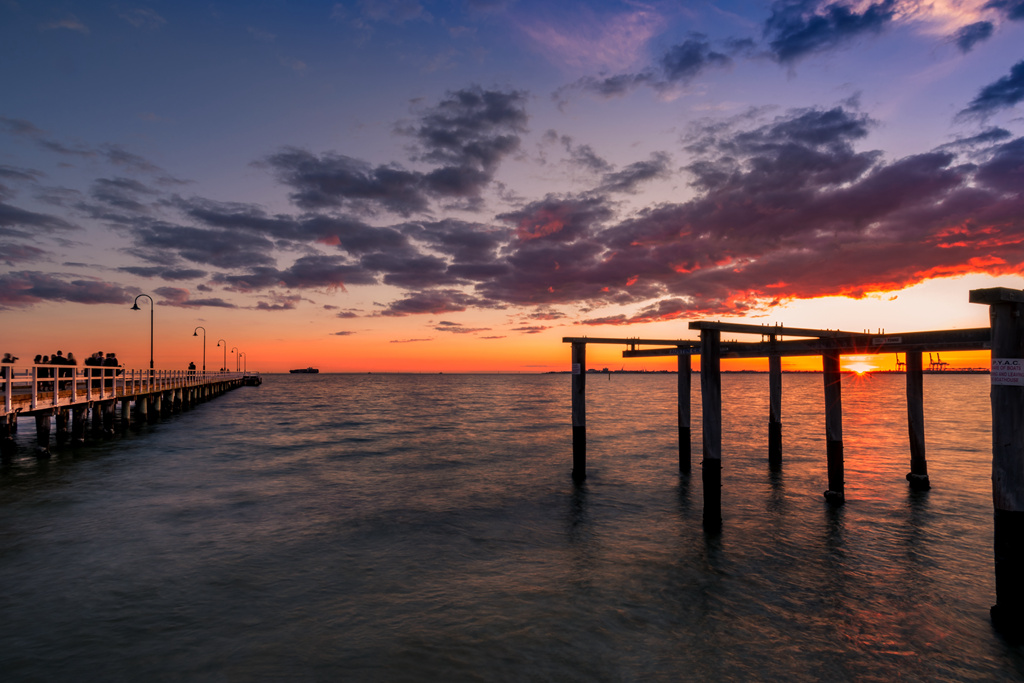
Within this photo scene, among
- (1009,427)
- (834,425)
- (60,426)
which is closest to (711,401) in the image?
(834,425)

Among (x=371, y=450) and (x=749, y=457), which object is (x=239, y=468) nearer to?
(x=371, y=450)

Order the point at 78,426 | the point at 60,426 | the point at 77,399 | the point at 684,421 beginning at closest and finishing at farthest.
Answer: the point at 684,421
the point at 77,399
the point at 78,426
the point at 60,426

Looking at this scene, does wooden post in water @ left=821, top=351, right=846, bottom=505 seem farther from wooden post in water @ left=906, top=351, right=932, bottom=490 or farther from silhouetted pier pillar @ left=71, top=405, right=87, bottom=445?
silhouetted pier pillar @ left=71, top=405, right=87, bottom=445

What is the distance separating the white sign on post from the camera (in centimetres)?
700

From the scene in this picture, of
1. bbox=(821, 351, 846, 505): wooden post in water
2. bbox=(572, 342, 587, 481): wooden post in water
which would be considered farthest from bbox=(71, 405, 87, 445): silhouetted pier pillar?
bbox=(821, 351, 846, 505): wooden post in water

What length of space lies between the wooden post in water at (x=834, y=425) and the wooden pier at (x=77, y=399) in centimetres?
2634

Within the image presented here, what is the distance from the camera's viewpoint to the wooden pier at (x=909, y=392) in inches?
279

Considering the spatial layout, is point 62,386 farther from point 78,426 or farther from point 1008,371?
point 1008,371

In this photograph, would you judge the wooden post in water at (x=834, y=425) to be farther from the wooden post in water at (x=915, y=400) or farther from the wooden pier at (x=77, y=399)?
the wooden pier at (x=77, y=399)

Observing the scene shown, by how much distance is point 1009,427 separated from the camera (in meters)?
7.11

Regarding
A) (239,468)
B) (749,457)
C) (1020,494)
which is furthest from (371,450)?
(1020,494)

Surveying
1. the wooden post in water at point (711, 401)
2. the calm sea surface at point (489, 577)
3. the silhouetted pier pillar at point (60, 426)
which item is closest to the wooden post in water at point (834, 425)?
the calm sea surface at point (489, 577)

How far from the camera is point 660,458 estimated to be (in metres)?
23.8

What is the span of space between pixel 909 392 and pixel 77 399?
35.2 metres
